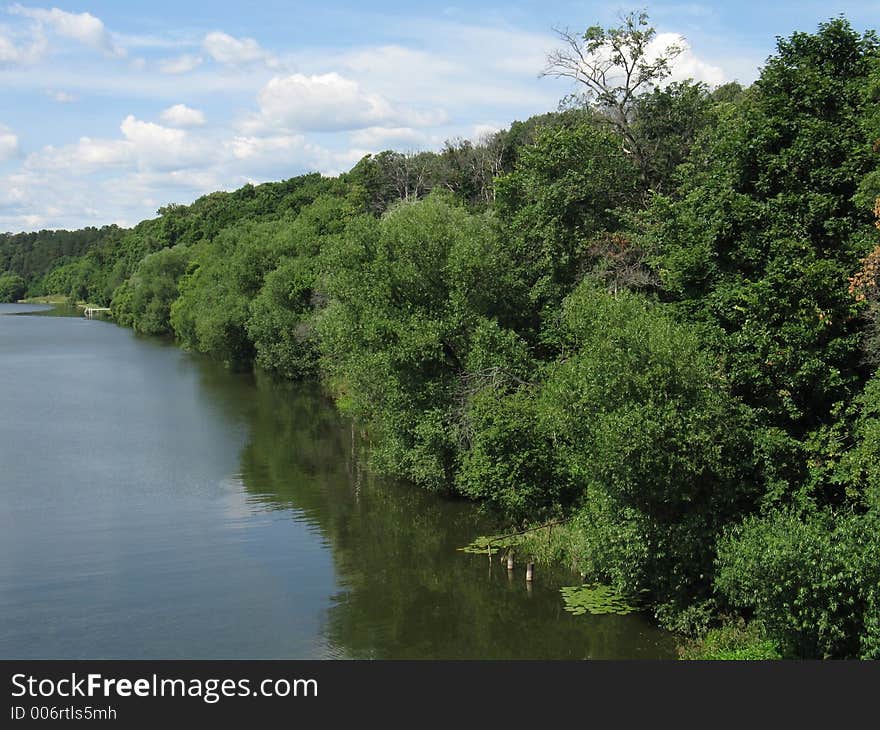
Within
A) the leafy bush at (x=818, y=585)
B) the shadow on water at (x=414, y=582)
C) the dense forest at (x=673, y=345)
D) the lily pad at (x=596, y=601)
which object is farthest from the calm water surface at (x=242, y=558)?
the leafy bush at (x=818, y=585)

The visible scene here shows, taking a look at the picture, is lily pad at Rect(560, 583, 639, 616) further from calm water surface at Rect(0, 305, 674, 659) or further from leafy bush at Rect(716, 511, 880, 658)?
leafy bush at Rect(716, 511, 880, 658)

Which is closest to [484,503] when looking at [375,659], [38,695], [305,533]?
[305,533]

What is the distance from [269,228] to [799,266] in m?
A: 57.7

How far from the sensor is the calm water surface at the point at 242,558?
68.3 feet

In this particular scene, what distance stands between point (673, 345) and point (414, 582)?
9.74 m

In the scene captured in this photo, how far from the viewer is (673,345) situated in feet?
66.0

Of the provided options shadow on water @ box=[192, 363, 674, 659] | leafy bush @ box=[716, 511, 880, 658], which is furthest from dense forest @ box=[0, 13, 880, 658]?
shadow on water @ box=[192, 363, 674, 659]

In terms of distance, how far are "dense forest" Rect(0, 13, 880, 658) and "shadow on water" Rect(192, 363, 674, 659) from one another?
1.23m

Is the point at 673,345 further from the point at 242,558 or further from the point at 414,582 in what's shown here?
the point at 242,558

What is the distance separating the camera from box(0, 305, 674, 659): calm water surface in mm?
Result: 20812

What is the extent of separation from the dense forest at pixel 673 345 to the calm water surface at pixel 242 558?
2.05 metres

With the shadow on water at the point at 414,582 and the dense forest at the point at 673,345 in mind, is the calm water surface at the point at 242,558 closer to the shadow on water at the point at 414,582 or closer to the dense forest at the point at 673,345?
the shadow on water at the point at 414,582

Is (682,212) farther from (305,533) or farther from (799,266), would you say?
(305,533)

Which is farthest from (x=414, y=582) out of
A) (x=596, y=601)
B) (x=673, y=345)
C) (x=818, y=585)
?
(x=818, y=585)
